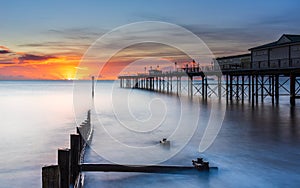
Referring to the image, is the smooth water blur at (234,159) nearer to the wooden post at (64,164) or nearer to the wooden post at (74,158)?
the wooden post at (74,158)

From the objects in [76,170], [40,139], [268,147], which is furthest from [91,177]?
[40,139]

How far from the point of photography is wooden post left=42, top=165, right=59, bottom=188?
17.1 feet

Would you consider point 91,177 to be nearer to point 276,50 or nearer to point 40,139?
point 40,139

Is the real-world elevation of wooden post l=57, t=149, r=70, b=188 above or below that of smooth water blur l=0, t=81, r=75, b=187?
above

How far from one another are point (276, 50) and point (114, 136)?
2396 centimetres

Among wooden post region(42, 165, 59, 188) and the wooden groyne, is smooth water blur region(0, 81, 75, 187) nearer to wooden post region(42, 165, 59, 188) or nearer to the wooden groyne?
the wooden groyne

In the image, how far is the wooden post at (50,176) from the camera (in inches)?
205

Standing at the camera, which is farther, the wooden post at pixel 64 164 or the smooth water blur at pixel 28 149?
the smooth water blur at pixel 28 149

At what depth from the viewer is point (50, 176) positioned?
17.1 ft

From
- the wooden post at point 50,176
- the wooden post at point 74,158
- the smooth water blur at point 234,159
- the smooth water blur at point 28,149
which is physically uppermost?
the wooden post at point 50,176

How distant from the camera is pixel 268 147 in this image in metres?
14.2

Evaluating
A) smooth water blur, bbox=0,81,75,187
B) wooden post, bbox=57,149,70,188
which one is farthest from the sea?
wooden post, bbox=57,149,70,188

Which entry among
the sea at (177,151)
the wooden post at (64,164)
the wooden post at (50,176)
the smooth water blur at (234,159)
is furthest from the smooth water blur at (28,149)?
the wooden post at (50,176)

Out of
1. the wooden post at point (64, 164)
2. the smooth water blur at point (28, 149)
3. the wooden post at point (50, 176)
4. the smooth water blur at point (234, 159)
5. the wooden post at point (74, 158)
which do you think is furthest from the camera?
the smooth water blur at point (28, 149)
